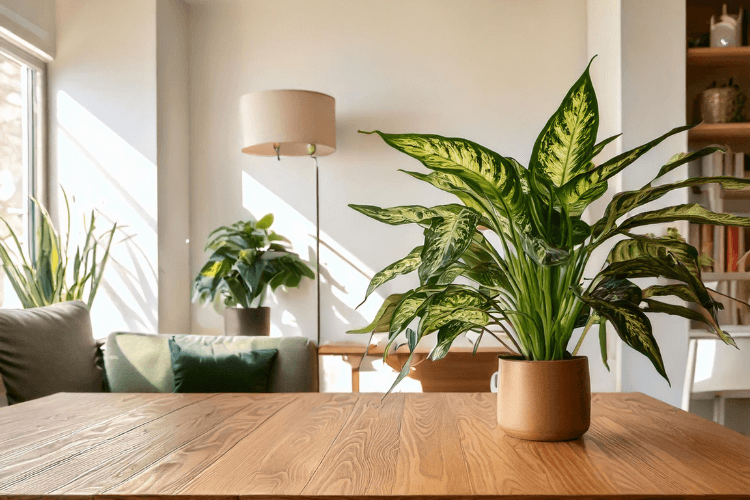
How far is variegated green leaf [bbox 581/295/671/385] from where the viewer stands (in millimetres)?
844

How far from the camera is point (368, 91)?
12.7 feet

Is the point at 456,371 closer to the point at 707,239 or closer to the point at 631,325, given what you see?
the point at 707,239

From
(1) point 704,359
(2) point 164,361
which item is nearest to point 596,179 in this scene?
(1) point 704,359

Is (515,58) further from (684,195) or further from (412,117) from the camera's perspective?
(684,195)

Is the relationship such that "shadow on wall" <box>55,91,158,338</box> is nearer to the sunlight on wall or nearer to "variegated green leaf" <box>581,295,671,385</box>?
the sunlight on wall

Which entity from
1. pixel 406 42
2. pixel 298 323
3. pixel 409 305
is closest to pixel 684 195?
pixel 406 42

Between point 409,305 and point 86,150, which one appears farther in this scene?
point 86,150

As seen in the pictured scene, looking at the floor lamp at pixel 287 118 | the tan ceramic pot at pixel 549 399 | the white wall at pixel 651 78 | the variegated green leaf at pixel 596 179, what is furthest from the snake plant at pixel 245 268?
the variegated green leaf at pixel 596 179

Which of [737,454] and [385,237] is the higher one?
[385,237]

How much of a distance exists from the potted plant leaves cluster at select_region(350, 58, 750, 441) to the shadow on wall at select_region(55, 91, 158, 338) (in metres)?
2.82

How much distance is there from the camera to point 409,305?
958 millimetres

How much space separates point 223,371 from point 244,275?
1111 mm

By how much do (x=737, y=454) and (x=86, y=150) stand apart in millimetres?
3646

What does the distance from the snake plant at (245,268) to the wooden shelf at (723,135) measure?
2.32 meters
